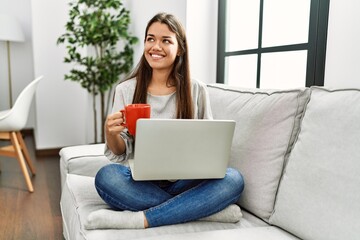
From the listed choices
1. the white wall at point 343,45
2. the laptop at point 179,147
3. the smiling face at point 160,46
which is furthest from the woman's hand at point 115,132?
the white wall at point 343,45

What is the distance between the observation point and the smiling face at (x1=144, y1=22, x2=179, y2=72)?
4.56 feet

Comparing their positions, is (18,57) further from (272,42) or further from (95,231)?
(95,231)

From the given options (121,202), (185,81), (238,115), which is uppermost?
(185,81)

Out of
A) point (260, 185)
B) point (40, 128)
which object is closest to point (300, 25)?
point (260, 185)

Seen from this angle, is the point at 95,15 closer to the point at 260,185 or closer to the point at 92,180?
the point at 92,180

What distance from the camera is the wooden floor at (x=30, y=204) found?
1964 millimetres

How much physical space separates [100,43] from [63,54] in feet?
2.21

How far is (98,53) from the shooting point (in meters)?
3.38

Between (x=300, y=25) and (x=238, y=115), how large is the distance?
0.60 m

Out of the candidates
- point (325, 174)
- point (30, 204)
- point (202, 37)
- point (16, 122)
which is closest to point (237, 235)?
point (325, 174)

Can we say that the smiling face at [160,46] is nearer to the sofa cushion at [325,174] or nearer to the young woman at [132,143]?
the young woman at [132,143]

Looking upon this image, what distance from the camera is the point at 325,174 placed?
101 centimetres

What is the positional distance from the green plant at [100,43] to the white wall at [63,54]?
0.14m

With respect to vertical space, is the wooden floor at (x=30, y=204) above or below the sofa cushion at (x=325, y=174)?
below
